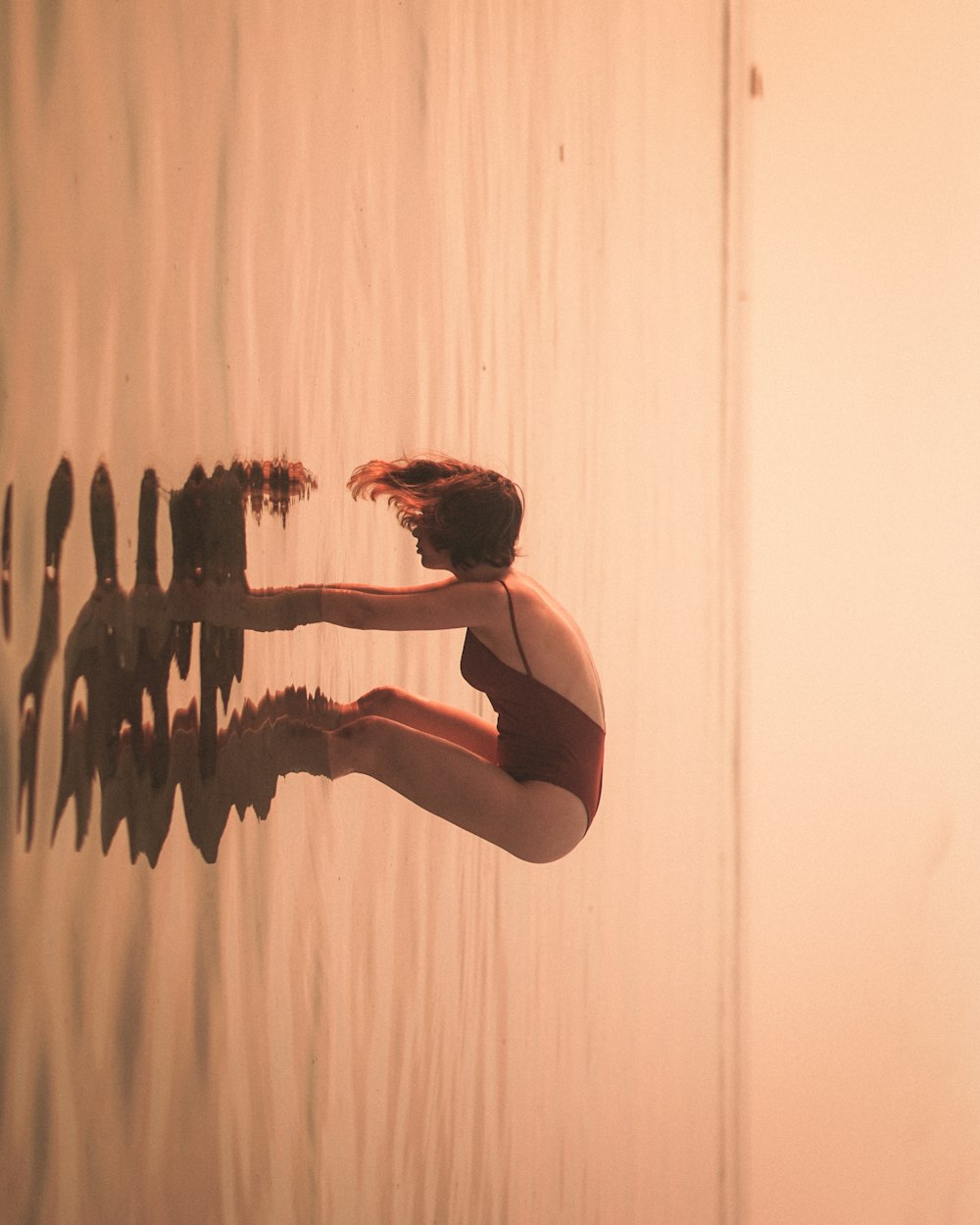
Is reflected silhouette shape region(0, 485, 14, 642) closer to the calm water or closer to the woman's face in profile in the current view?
the calm water

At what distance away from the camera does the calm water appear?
0.53 feet

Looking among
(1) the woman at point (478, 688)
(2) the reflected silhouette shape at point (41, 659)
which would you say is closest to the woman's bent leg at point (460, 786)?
(1) the woman at point (478, 688)

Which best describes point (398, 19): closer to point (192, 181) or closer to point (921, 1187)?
point (192, 181)

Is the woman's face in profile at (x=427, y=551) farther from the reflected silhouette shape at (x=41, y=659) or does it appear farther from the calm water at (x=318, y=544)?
the reflected silhouette shape at (x=41, y=659)

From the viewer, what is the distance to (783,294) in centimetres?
86

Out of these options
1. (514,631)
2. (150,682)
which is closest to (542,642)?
(514,631)

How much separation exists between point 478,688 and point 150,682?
0.59 ft

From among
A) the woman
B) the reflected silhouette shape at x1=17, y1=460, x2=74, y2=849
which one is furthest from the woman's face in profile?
the reflected silhouette shape at x1=17, y1=460, x2=74, y2=849

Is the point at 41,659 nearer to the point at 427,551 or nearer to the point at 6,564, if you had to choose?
the point at 6,564

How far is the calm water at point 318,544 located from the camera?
0.53 ft

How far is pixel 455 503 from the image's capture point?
1.07 ft

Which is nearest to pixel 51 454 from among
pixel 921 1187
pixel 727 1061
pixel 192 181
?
pixel 192 181

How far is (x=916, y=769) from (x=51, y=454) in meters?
0.86

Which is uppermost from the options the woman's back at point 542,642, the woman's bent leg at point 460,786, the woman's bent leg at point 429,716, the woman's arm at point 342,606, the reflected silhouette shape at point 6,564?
the reflected silhouette shape at point 6,564
